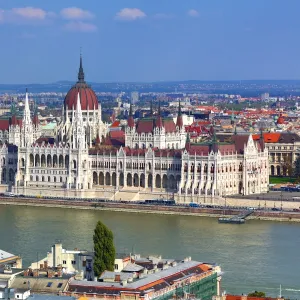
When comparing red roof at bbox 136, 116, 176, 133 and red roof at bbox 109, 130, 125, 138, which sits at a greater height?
red roof at bbox 136, 116, 176, 133

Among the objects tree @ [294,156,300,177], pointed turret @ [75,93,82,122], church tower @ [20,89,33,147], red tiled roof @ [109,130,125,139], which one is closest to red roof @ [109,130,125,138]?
red tiled roof @ [109,130,125,139]

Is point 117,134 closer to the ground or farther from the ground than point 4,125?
closer to the ground

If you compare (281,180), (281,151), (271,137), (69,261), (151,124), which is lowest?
(281,180)

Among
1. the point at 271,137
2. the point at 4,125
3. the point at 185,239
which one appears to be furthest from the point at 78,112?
the point at 185,239

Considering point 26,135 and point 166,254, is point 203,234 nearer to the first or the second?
point 166,254

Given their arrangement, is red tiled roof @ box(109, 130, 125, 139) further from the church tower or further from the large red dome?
the church tower

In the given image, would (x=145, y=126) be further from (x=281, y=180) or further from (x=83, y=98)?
(x=281, y=180)

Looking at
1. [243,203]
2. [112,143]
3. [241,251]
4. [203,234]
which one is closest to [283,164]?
[112,143]
